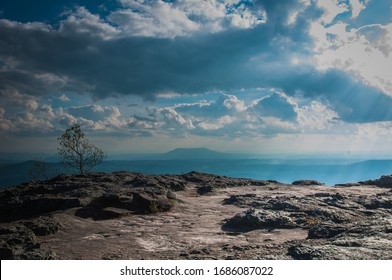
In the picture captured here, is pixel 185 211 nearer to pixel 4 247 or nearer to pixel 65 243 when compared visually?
pixel 65 243

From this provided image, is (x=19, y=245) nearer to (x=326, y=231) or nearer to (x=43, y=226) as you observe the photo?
(x=43, y=226)

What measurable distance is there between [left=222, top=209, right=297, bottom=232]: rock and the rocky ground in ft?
0.20

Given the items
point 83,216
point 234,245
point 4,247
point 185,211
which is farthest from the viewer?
point 185,211

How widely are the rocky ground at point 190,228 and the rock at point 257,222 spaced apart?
6 cm

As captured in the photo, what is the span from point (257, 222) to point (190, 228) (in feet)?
13.4

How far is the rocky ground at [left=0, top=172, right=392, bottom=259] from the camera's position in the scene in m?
12.7

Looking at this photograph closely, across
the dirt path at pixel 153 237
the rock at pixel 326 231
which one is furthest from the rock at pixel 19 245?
the rock at pixel 326 231

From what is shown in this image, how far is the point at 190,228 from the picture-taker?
725 inches

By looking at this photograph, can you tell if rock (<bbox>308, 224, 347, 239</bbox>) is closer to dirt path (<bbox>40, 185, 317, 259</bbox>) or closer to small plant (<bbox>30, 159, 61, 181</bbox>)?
dirt path (<bbox>40, 185, 317, 259</bbox>)

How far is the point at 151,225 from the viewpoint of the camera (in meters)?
18.9

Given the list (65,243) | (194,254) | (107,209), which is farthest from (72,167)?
(194,254)

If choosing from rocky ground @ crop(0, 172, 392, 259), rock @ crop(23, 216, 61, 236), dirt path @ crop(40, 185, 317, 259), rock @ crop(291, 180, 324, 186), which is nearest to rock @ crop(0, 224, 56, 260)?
rocky ground @ crop(0, 172, 392, 259)

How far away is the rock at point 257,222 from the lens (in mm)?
18500

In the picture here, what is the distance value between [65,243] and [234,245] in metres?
8.20
